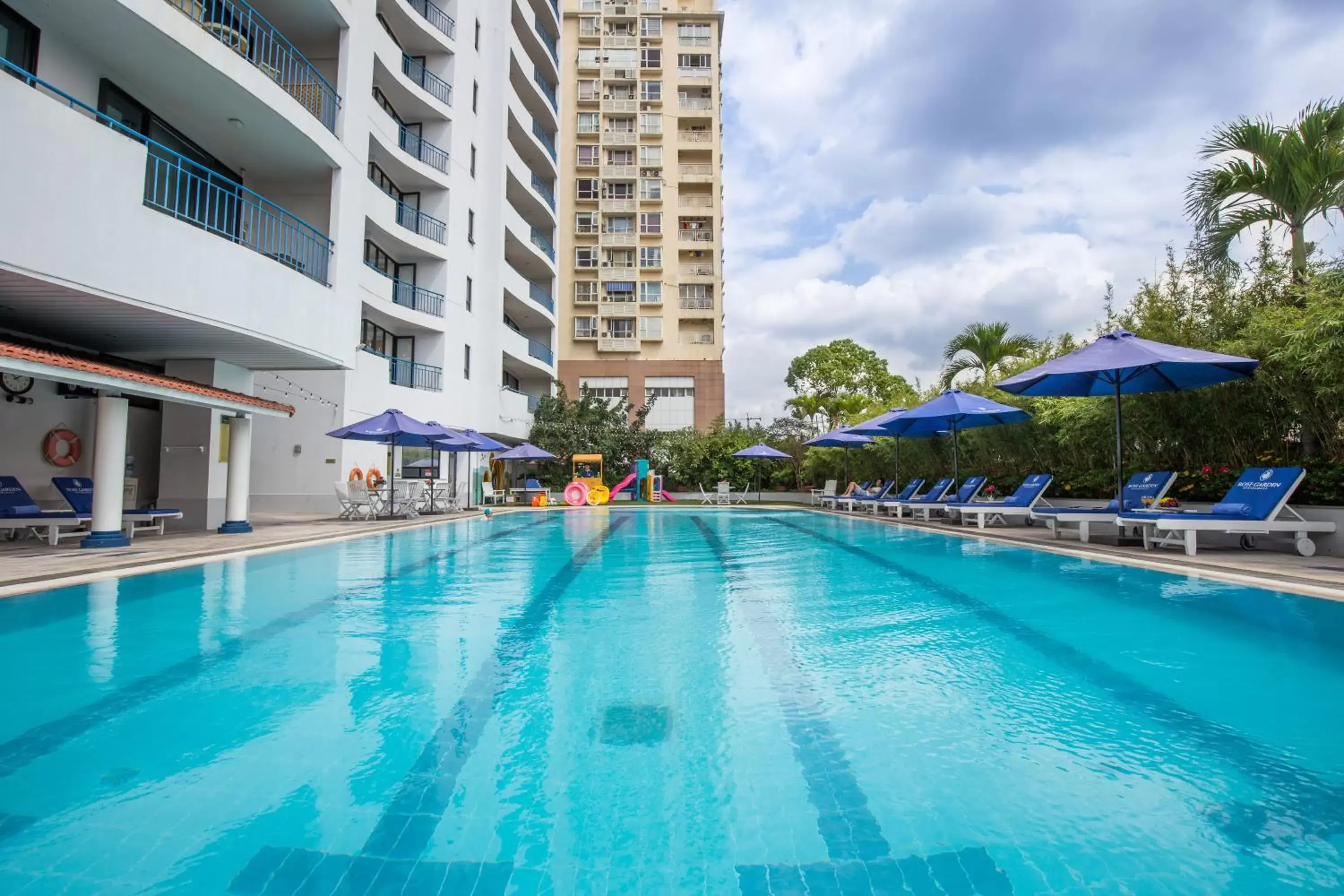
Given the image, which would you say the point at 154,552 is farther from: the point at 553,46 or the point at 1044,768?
the point at 553,46

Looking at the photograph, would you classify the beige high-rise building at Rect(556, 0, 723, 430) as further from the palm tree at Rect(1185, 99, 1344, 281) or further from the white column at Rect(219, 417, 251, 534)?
the palm tree at Rect(1185, 99, 1344, 281)

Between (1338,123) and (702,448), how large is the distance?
22.5 m

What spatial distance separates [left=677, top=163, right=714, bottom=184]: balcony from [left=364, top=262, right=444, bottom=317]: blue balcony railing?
2554cm

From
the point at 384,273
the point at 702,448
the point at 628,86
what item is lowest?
the point at 702,448

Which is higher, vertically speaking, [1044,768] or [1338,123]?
[1338,123]

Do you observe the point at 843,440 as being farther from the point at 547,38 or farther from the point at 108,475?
the point at 547,38

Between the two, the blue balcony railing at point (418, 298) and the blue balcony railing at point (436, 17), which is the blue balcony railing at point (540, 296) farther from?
the blue balcony railing at point (436, 17)

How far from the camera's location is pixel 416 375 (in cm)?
2216

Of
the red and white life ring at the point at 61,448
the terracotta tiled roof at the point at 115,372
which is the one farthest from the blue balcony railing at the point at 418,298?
the red and white life ring at the point at 61,448

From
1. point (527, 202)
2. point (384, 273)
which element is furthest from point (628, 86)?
point (384, 273)

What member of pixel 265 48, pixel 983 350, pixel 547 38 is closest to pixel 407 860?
pixel 265 48

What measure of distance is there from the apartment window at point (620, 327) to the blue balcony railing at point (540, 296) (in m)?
7.90

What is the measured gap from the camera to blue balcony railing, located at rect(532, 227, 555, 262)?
31328 mm

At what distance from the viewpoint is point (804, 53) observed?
48.1ft
